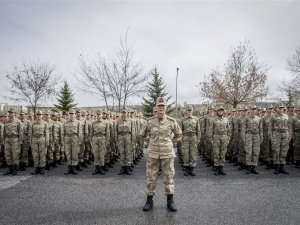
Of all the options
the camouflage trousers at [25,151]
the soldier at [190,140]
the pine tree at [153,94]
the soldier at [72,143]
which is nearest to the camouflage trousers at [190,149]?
the soldier at [190,140]

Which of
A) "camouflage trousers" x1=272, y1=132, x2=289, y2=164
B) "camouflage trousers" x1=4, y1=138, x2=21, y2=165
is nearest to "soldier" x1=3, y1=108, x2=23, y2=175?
"camouflage trousers" x1=4, y1=138, x2=21, y2=165

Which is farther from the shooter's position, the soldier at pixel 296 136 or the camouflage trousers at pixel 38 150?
the soldier at pixel 296 136

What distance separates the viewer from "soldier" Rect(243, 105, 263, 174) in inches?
432

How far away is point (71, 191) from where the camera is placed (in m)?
8.12

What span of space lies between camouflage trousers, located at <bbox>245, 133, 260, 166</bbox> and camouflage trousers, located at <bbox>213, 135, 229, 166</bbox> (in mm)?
905

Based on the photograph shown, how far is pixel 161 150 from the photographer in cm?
655

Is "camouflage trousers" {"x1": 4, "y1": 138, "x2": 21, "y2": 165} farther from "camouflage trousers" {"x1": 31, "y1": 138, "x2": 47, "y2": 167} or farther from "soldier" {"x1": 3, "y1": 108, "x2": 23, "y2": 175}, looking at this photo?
"camouflage trousers" {"x1": 31, "y1": 138, "x2": 47, "y2": 167}

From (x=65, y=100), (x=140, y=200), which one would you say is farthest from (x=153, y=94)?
(x=140, y=200)

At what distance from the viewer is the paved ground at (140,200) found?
5719 millimetres

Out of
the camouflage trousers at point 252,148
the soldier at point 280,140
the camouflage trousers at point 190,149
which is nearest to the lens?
the camouflage trousers at point 190,149

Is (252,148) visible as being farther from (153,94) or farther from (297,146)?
(153,94)

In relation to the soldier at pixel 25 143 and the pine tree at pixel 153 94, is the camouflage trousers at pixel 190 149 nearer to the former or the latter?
the soldier at pixel 25 143

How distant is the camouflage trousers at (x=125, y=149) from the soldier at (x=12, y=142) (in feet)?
12.1

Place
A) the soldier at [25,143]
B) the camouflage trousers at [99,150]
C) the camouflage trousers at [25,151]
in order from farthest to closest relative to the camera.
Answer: the camouflage trousers at [25,151], the soldier at [25,143], the camouflage trousers at [99,150]
